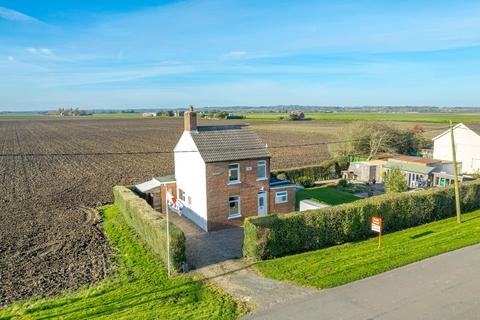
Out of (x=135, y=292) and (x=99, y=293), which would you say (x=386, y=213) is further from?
(x=99, y=293)

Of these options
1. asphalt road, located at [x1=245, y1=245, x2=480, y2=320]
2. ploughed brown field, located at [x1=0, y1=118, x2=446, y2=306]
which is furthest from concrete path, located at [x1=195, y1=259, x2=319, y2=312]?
ploughed brown field, located at [x1=0, y1=118, x2=446, y2=306]

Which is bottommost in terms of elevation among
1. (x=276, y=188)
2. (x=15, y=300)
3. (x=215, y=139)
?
(x=15, y=300)

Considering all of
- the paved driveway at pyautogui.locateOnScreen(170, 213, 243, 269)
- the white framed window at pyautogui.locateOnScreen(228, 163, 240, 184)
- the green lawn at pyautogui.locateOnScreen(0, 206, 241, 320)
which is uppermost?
the white framed window at pyautogui.locateOnScreen(228, 163, 240, 184)

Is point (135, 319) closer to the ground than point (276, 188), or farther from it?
closer to the ground

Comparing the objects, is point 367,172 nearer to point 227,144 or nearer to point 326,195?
point 326,195

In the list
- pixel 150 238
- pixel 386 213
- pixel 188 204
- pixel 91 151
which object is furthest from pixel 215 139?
pixel 91 151

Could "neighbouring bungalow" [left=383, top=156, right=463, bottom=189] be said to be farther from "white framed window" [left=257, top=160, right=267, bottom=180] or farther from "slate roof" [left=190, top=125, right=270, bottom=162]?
"slate roof" [left=190, top=125, right=270, bottom=162]

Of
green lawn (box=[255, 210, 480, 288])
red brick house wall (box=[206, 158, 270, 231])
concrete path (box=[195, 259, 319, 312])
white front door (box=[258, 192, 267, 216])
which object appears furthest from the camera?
white front door (box=[258, 192, 267, 216])
